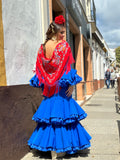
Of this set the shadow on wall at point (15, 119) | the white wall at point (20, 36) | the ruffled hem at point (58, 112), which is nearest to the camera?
the shadow on wall at point (15, 119)

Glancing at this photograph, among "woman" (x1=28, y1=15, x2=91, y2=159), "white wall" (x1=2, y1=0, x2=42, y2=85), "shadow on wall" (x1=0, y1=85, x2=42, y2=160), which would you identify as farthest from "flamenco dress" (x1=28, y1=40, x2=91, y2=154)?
"white wall" (x1=2, y1=0, x2=42, y2=85)

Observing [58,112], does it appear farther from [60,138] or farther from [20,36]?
[20,36]

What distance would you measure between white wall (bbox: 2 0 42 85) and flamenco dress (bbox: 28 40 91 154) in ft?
2.16

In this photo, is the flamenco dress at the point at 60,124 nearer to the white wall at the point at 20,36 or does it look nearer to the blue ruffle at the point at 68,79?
the blue ruffle at the point at 68,79

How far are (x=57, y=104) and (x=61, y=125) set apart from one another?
30 cm

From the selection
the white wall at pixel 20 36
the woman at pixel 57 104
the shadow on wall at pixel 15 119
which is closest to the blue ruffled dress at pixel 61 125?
the woman at pixel 57 104

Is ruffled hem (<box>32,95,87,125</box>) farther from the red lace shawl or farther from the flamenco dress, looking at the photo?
the red lace shawl

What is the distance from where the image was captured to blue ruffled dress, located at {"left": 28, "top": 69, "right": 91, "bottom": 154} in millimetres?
3029

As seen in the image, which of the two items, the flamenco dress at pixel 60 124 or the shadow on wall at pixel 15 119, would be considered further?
the flamenco dress at pixel 60 124

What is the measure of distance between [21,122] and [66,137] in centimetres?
72

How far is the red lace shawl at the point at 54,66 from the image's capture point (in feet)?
10.1

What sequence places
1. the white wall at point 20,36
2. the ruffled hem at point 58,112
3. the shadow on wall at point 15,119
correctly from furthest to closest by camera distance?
the white wall at point 20,36, the ruffled hem at point 58,112, the shadow on wall at point 15,119

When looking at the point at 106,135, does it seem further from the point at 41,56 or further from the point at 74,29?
the point at 74,29

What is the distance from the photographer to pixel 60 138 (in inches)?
119
